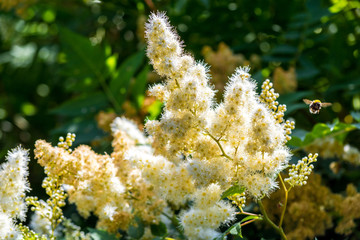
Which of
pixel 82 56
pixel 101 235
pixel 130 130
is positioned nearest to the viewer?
pixel 101 235

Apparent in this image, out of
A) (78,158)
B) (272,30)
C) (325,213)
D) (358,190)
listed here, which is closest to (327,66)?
(272,30)

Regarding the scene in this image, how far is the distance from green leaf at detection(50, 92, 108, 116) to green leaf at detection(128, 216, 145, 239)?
945 mm

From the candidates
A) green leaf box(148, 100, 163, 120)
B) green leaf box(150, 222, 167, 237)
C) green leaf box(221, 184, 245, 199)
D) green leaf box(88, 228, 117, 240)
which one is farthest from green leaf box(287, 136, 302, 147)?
green leaf box(148, 100, 163, 120)

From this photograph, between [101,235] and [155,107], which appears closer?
[101,235]

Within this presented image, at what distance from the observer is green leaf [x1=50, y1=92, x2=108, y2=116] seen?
2486mm

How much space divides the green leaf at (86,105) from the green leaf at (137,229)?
3.10 ft

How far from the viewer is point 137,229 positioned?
65.5 inches

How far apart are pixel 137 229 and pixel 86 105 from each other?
1.00 metres

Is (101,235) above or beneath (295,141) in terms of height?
beneath

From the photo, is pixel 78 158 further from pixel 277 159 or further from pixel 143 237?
pixel 277 159

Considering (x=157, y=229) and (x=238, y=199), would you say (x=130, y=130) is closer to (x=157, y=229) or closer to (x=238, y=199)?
(x=157, y=229)

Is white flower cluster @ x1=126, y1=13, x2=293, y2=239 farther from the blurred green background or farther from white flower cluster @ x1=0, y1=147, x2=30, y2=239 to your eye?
the blurred green background

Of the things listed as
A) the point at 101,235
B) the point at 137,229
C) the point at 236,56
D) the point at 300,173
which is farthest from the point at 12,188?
the point at 236,56

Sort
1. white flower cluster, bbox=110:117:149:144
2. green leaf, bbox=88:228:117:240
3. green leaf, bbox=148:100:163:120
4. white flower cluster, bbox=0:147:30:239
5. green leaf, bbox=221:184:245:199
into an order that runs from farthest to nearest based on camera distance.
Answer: green leaf, bbox=148:100:163:120 → white flower cluster, bbox=110:117:149:144 → green leaf, bbox=88:228:117:240 → white flower cluster, bbox=0:147:30:239 → green leaf, bbox=221:184:245:199
